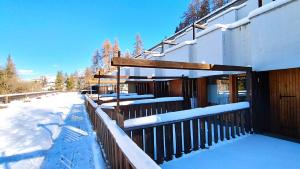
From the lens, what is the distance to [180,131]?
4109 mm

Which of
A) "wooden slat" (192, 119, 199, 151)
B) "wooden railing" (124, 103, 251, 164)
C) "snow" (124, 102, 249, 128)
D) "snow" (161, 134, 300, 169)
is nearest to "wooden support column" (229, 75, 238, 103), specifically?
"snow" (124, 102, 249, 128)

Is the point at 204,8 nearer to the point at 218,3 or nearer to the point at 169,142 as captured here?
the point at 218,3

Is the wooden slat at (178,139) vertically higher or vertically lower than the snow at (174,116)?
lower

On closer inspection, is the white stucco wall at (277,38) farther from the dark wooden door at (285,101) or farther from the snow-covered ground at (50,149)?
the snow-covered ground at (50,149)

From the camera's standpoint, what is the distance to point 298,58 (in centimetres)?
459

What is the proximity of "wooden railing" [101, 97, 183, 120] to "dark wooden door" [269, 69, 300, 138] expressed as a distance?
418cm

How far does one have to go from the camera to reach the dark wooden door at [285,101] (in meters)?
5.21

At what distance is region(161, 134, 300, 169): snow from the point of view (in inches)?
144

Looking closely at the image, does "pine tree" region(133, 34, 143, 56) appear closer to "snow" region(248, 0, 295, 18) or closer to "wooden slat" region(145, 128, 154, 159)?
"snow" region(248, 0, 295, 18)

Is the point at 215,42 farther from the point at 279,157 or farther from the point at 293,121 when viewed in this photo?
the point at 279,157

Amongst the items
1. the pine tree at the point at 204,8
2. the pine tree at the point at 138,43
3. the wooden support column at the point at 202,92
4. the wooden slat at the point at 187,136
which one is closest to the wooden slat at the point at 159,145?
the wooden slat at the point at 187,136

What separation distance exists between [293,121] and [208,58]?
3.80 metres

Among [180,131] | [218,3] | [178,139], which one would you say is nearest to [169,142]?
[178,139]

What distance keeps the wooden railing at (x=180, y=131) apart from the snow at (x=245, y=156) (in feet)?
0.58
